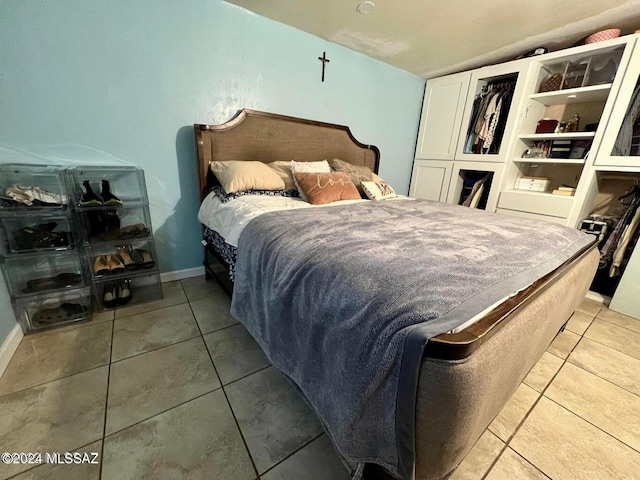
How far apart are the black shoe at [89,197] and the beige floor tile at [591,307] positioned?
3.59 metres

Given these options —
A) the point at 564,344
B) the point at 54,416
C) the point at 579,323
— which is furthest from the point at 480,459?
the point at 54,416

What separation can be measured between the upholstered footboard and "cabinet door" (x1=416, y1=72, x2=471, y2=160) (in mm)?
2755

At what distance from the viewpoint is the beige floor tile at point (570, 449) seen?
3.03 feet

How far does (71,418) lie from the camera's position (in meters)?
1.00

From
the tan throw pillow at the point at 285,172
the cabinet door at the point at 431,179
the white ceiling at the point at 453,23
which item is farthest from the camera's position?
the cabinet door at the point at 431,179

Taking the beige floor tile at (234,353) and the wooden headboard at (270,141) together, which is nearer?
the beige floor tile at (234,353)

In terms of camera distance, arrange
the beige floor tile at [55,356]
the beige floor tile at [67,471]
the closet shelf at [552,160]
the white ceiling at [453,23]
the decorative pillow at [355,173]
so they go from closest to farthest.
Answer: the beige floor tile at [67,471] < the beige floor tile at [55,356] < the white ceiling at [453,23] < the closet shelf at [552,160] < the decorative pillow at [355,173]

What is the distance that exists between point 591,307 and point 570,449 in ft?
5.41

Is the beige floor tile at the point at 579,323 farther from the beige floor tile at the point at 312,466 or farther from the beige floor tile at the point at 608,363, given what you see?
the beige floor tile at the point at 312,466

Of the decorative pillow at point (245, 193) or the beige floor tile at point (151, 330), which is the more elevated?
the decorative pillow at point (245, 193)

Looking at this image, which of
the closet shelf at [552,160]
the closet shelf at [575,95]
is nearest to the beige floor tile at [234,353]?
the closet shelf at [552,160]

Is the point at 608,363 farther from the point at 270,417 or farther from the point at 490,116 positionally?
the point at 490,116

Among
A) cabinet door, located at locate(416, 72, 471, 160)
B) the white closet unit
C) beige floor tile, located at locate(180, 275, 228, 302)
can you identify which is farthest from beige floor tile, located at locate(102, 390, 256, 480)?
cabinet door, located at locate(416, 72, 471, 160)

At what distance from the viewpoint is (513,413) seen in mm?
1138
